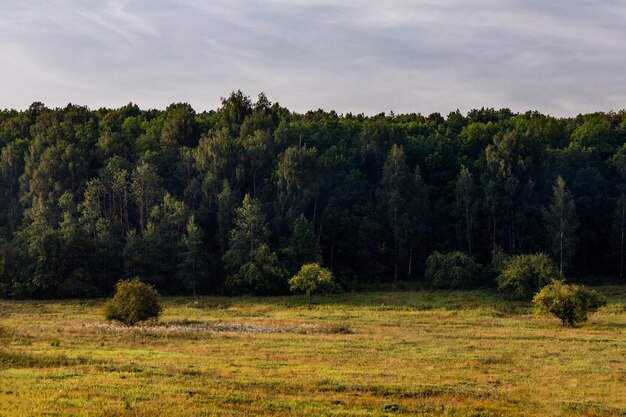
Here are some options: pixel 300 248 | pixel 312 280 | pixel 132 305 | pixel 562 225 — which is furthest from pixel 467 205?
pixel 132 305

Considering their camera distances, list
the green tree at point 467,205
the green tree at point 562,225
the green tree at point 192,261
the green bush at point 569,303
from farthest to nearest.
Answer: the green tree at point 467,205
the green tree at point 562,225
the green tree at point 192,261
the green bush at point 569,303

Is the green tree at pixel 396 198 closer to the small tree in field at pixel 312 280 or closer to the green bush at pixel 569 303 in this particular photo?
the small tree in field at pixel 312 280

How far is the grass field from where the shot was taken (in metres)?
26.9

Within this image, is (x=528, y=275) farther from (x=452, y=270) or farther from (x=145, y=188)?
(x=145, y=188)

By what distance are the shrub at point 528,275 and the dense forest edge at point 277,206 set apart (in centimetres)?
1157

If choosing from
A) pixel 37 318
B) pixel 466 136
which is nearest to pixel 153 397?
pixel 37 318

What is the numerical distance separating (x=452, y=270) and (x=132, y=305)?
49.4m

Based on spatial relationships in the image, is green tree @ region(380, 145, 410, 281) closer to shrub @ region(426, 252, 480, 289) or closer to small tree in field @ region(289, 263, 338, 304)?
shrub @ region(426, 252, 480, 289)

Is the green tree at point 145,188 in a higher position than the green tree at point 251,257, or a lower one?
higher

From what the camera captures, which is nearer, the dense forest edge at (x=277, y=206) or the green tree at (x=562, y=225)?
the dense forest edge at (x=277, y=206)

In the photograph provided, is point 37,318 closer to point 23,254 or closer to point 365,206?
point 23,254

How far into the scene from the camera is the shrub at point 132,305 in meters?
57.9

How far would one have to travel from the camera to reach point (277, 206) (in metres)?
104

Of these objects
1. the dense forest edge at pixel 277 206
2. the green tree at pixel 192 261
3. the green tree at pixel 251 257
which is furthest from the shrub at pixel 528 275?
the green tree at pixel 192 261
